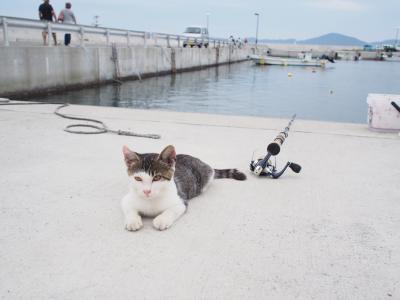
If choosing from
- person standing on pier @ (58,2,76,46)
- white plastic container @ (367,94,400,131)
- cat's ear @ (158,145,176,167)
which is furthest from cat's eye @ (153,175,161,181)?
person standing on pier @ (58,2,76,46)

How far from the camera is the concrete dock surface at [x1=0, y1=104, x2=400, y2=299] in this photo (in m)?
2.26

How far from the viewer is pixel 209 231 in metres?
2.94

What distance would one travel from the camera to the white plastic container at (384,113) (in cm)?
644

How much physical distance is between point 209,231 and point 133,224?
0.61 metres

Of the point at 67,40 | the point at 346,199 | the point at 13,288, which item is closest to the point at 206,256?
the point at 13,288

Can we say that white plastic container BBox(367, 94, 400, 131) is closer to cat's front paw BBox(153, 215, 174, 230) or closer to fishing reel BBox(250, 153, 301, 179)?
fishing reel BBox(250, 153, 301, 179)

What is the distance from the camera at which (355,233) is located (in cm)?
297

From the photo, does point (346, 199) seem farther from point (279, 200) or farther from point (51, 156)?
point (51, 156)

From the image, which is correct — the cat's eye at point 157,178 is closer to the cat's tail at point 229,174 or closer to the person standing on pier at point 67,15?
the cat's tail at point 229,174

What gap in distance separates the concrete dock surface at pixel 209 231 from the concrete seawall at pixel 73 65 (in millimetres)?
7808

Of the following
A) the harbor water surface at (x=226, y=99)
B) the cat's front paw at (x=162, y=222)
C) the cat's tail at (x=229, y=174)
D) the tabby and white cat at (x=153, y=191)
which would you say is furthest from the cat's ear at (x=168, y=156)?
the harbor water surface at (x=226, y=99)

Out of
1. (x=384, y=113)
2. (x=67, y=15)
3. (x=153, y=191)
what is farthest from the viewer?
(x=67, y=15)

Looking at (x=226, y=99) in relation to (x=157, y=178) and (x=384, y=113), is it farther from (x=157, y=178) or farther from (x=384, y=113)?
(x=157, y=178)

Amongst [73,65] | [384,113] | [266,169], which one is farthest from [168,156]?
[73,65]
